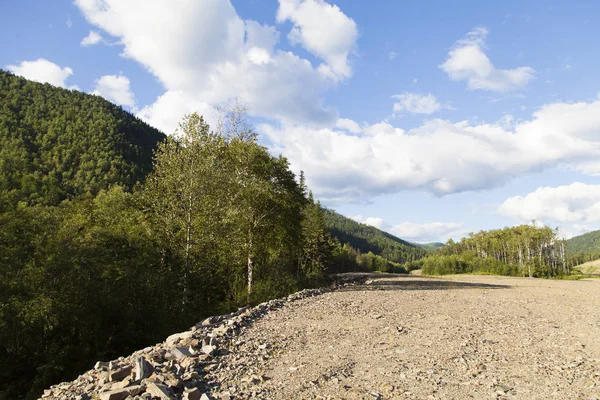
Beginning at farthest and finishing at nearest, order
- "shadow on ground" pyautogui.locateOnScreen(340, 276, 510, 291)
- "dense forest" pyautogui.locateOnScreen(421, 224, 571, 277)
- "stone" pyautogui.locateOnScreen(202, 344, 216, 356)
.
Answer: "dense forest" pyautogui.locateOnScreen(421, 224, 571, 277) < "shadow on ground" pyautogui.locateOnScreen(340, 276, 510, 291) < "stone" pyautogui.locateOnScreen(202, 344, 216, 356)

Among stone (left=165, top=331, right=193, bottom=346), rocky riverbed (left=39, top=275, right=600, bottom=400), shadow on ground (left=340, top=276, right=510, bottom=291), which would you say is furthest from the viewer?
shadow on ground (left=340, top=276, right=510, bottom=291)

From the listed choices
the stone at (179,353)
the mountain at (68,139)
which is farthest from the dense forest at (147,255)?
the mountain at (68,139)

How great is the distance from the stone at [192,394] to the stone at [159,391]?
20 cm

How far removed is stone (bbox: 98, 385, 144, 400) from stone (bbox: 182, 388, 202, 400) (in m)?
0.73

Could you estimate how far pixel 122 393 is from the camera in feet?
17.7

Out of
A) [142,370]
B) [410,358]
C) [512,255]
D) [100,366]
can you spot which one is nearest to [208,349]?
[142,370]

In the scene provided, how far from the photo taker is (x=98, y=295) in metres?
12.3

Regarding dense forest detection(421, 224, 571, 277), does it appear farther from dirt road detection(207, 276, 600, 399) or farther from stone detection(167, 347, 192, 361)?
stone detection(167, 347, 192, 361)

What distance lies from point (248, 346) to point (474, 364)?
5.05 metres

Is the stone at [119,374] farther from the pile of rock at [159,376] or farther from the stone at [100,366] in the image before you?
the stone at [100,366]

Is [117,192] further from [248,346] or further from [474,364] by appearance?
[474,364]

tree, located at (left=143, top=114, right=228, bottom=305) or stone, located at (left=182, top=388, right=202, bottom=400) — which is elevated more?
tree, located at (left=143, top=114, right=228, bottom=305)

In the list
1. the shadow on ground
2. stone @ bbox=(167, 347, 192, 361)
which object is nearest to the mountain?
the shadow on ground

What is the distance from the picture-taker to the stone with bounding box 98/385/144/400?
5.32m
